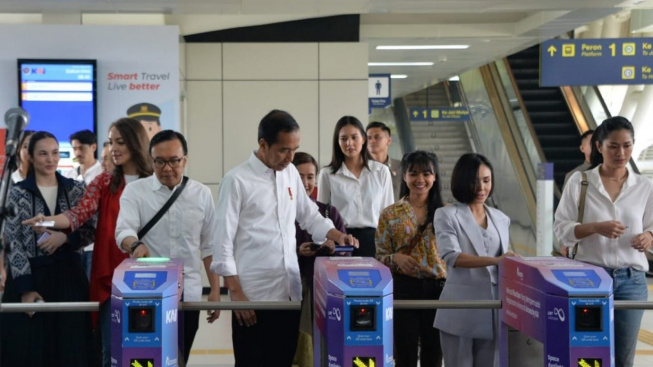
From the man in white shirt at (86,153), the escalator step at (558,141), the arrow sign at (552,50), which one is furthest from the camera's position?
the escalator step at (558,141)

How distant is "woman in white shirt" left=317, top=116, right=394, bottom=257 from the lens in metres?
5.26

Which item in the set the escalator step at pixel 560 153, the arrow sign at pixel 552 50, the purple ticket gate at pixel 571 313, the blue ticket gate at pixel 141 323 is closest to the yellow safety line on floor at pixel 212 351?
the blue ticket gate at pixel 141 323

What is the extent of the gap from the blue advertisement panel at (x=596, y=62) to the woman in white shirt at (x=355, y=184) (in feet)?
16.9

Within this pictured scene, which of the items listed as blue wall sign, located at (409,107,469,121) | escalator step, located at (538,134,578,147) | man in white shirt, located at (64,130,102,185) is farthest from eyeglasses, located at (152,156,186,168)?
blue wall sign, located at (409,107,469,121)

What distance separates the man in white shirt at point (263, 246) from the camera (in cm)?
350

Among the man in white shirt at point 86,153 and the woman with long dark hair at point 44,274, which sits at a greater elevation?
the man in white shirt at point 86,153

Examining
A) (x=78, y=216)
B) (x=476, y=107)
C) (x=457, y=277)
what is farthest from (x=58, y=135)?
(x=476, y=107)

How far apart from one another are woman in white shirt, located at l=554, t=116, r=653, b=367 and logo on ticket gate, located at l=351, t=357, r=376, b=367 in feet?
5.48

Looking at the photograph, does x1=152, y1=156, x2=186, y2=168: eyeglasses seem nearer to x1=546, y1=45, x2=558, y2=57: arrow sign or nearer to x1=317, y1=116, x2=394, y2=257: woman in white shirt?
x1=317, y1=116, x2=394, y2=257: woman in white shirt

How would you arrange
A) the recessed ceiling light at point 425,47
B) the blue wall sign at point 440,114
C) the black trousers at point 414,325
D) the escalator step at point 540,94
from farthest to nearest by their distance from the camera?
the blue wall sign at point 440,114
the escalator step at point 540,94
the recessed ceiling light at point 425,47
the black trousers at point 414,325

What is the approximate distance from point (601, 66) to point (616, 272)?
6.34m

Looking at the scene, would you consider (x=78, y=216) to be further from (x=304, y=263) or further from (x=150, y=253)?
(x=304, y=263)

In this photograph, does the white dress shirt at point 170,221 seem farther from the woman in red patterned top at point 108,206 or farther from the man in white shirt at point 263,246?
the woman in red patterned top at point 108,206

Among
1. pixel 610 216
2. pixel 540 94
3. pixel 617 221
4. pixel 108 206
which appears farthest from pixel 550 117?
pixel 108 206
